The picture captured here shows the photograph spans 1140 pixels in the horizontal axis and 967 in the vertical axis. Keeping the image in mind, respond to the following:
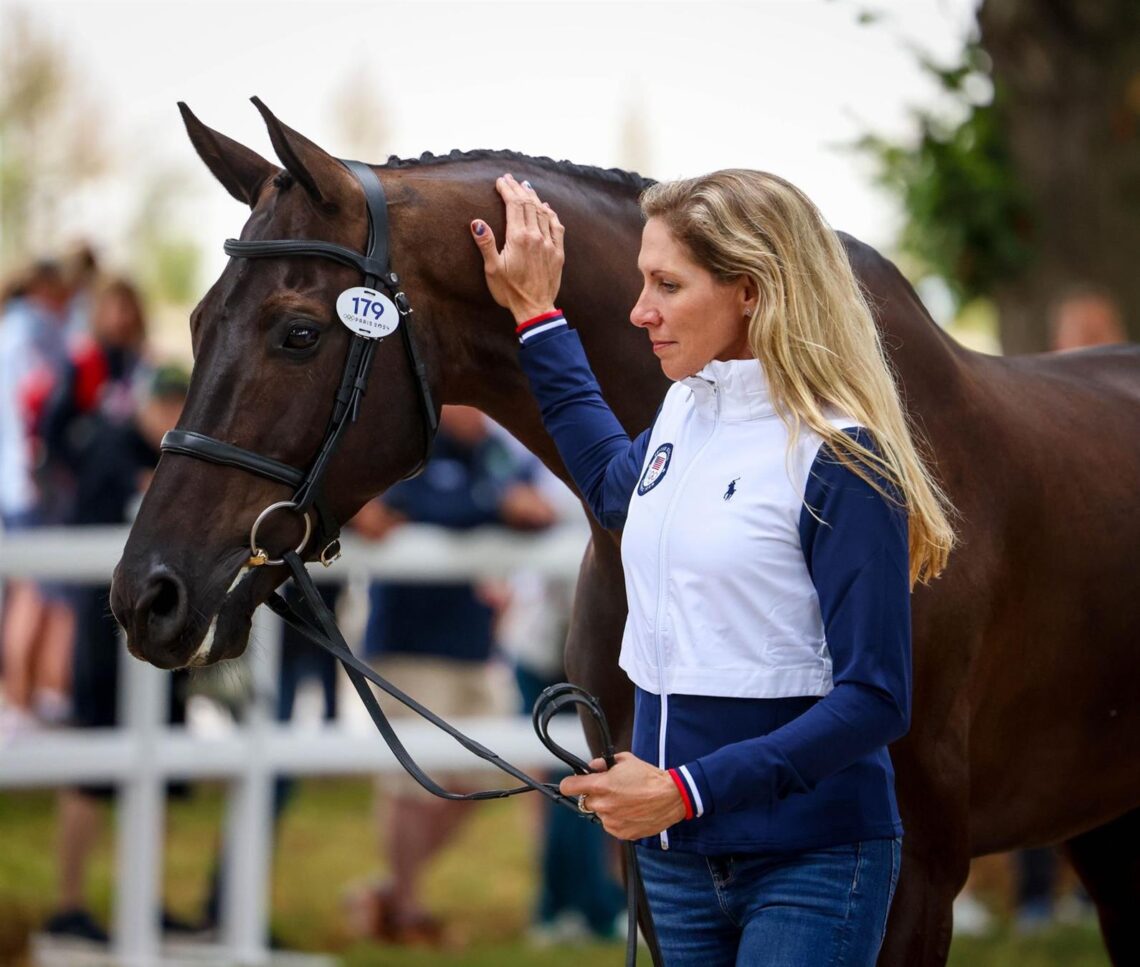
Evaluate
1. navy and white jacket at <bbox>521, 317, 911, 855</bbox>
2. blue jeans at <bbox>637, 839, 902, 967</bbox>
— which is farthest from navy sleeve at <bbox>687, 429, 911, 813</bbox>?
blue jeans at <bbox>637, 839, 902, 967</bbox>

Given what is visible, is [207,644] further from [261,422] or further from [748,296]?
[748,296]

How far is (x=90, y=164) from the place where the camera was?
25.3 meters

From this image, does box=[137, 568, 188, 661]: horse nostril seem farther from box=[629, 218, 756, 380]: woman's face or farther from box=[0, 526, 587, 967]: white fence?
box=[0, 526, 587, 967]: white fence

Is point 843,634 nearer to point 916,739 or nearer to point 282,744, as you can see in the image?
point 916,739

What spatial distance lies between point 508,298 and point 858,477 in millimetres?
878

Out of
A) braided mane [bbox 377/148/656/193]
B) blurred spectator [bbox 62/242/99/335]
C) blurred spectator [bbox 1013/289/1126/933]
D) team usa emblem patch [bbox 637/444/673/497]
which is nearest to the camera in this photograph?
team usa emblem patch [bbox 637/444/673/497]

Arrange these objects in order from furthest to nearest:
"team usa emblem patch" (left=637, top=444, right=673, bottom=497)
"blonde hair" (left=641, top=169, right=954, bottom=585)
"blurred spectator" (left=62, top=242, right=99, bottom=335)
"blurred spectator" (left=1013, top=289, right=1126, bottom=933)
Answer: "blurred spectator" (left=62, top=242, right=99, bottom=335), "blurred spectator" (left=1013, top=289, right=1126, bottom=933), "team usa emblem patch" (left=637, top=444, right=673, bottom=497), "blonde hair" (left=641, top=169, right=954, bottom=585)

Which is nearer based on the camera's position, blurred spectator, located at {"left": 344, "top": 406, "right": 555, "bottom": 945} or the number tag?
the number tag

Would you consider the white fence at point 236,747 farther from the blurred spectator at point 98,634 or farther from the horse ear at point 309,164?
the horse ear at point 309,164

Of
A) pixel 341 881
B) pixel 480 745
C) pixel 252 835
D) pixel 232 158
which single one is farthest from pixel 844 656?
pixel 341 881

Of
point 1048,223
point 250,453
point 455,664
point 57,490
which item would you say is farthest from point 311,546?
point 1048,223

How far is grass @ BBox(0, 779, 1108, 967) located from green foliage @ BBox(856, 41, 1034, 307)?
2784 millimetres

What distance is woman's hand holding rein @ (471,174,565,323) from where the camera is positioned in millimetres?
2650

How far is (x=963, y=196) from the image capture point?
6.38 m
